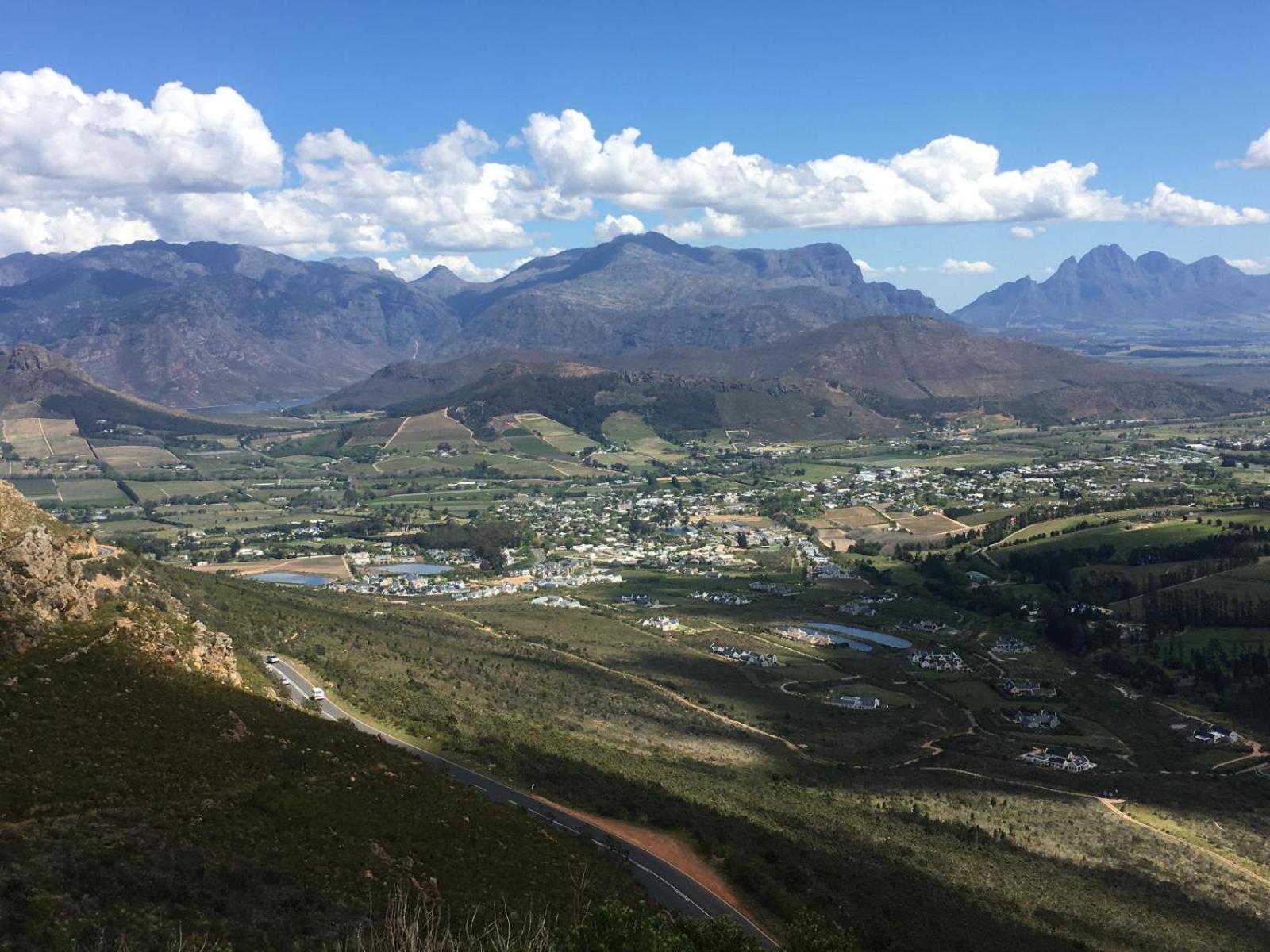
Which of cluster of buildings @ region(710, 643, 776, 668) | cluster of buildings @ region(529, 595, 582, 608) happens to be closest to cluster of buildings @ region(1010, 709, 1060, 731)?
cluster of buildings @ region(710, 643, 776, 668)

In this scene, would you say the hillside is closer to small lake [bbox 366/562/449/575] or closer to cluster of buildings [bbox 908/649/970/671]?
cluster of buildings [bbox 908/649/970/671]

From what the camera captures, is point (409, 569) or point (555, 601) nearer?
point (555, 601)

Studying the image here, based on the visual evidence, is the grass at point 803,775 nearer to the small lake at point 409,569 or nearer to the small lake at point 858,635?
the small lake at point 858,635

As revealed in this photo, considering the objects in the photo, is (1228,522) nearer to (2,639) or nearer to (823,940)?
(823,940)

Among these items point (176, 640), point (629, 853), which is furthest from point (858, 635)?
point (176, 640)

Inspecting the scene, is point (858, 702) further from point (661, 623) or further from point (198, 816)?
point (198, 816)

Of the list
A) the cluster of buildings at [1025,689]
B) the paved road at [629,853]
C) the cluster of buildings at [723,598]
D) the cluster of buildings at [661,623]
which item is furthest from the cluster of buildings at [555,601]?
the paved road at [629,853]

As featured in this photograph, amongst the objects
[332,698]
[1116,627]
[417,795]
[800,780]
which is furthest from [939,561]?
[417,795]
